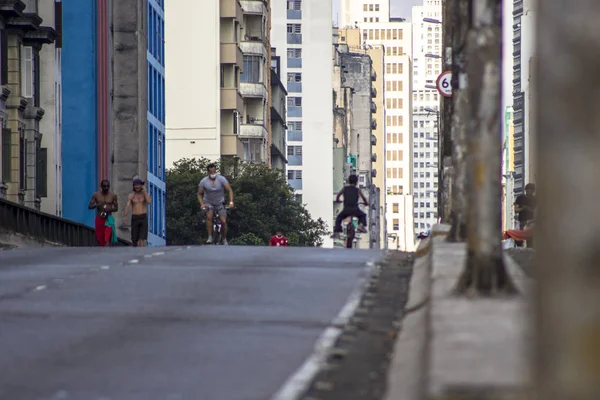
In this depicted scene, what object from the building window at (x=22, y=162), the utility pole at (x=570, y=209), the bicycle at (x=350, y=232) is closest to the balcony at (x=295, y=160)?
the building window at (x=22, y=162)

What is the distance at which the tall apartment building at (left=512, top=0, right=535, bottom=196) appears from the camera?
17925 centimetres

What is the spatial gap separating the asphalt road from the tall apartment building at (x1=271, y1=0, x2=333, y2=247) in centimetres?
14707

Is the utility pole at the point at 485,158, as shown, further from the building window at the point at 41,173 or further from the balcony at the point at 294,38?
the balcony at the point at 294,38

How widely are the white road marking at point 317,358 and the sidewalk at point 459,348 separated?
50 centimetres

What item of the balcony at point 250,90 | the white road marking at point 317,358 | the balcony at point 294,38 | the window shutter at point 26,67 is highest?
the balcony at point 294,38

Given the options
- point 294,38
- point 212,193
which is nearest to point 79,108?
point 212,193

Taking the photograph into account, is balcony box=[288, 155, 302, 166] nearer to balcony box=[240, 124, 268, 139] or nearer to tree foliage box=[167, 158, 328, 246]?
balcony box=[240, 124, 268, 139]

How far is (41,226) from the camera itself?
41969 millimetres

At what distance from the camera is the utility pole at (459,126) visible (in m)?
20.7

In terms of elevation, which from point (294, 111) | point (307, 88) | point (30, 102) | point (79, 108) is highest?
point (307, 88)

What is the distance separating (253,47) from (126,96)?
152 ft

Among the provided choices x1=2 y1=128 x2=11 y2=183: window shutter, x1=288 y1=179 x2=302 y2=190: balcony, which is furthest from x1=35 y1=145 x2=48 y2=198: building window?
x1=288 y1=179 x2=302 y2=190: balcony

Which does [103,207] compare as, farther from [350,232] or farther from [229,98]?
[229,98]

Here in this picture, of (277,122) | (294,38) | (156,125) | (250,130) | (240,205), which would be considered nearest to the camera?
(156,125)
